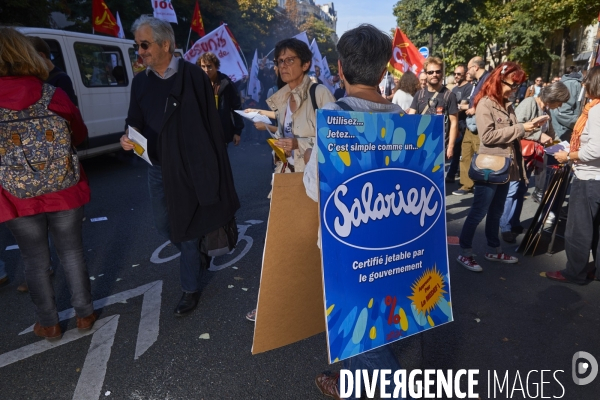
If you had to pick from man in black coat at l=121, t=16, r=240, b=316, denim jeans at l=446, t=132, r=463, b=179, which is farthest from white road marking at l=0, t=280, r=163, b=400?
denim jeans at l=446, t=132, r=463, b=179

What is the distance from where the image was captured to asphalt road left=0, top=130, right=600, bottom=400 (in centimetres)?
248

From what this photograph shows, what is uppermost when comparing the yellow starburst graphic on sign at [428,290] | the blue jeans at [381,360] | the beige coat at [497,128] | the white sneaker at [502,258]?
the beige coat at [497,128]

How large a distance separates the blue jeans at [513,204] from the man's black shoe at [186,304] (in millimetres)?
3443

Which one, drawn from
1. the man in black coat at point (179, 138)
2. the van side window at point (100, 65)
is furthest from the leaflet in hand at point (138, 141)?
the van side window at point (100, 65)

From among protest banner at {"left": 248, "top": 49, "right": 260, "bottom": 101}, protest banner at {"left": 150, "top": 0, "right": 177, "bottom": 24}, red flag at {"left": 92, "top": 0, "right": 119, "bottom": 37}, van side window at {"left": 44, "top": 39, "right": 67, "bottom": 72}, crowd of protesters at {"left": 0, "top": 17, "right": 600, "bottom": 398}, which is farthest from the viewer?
protest banner at {"left": 248, "top": 49, "right": 260, "bottom": 101}

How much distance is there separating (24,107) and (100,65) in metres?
6.37

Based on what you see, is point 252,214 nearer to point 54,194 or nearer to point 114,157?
point 54,194

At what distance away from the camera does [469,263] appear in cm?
408

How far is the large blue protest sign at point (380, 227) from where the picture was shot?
162 cm

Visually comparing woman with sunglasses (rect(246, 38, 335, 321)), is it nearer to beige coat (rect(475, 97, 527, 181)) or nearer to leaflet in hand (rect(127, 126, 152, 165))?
leaflet in hand (rect(127, 126, 152, 165))

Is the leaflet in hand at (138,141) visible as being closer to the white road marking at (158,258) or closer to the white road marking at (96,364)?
the white road marking at (96,364)

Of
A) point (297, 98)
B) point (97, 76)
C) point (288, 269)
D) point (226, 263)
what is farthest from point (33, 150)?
point (97, 76)

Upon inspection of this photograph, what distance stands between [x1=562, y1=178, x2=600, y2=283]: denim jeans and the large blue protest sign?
239 cm

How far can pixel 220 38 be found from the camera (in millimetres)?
8031
